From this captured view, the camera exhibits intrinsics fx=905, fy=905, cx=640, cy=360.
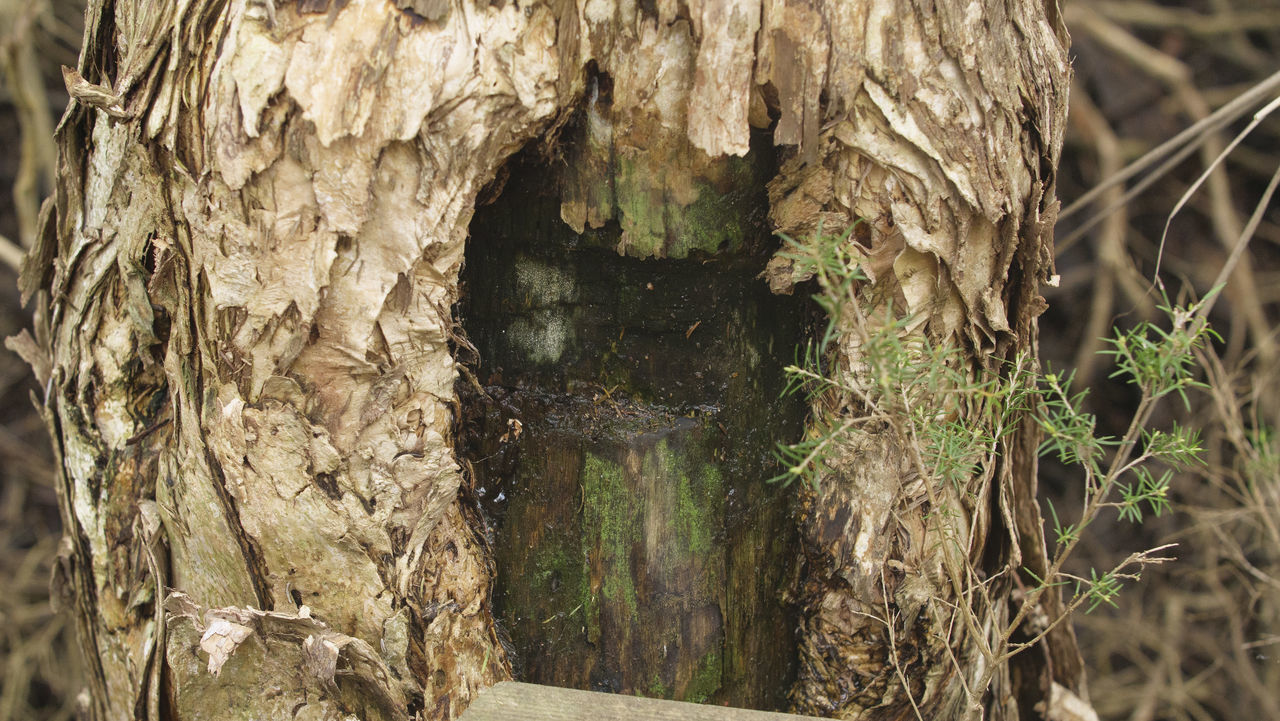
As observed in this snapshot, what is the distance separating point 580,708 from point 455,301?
52 centimetres

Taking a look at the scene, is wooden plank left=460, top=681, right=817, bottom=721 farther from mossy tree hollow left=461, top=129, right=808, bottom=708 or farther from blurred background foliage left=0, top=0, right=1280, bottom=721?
blurred background foliage left=0, top=0, right=1280, bottom=721

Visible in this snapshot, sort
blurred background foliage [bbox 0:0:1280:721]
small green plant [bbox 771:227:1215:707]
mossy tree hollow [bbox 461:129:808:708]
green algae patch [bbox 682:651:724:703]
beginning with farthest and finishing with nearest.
A: 1. blurred background foliage [bbox 0:0:1280:721]
2. green algae patch [bbox 682:651:724:703]
3. mossy tree hollow [bbox 461:129:808:708]
4. small green plant [bbox 771:227:1215:707]

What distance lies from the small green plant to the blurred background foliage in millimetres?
1743

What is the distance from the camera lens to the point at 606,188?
3.79 ft

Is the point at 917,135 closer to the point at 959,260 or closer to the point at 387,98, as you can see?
the point at 959,260

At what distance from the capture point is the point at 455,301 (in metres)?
1.16

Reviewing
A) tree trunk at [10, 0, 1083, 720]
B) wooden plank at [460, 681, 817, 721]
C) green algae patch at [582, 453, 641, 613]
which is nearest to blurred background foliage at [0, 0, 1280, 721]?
tree trunk at [10, 0, 1083, 720]

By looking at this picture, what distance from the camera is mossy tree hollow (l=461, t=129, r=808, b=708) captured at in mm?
1233

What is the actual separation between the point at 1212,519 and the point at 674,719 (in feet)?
5.56

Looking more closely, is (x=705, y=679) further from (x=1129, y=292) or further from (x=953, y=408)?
(x=1129, y=292)

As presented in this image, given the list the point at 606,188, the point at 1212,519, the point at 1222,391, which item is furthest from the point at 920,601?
the point at 1212,519

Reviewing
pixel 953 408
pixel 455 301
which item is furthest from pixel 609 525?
pixel 953 408

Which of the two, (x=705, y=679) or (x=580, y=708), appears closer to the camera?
(x=580, y=708)

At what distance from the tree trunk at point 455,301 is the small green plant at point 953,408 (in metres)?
0.04
